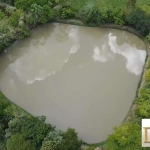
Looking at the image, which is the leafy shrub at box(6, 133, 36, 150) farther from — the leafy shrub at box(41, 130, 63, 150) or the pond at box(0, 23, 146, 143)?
the pond at box(0, 23, 146, 143)

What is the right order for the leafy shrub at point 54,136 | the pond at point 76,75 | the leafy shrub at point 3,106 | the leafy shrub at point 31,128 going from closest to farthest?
the leafy shrub at point 54,136, the leafy shrub at point 31,128, the leafy shrub at point 3,106, the pond at point 76,75

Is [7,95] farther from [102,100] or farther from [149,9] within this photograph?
[149,9]

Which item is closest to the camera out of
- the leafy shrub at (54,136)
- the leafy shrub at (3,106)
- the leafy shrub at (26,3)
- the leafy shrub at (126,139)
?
the leafy shrub at (126,139)

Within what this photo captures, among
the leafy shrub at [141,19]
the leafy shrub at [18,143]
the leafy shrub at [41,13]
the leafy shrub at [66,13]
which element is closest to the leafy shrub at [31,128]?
the leafy shrub at [18,143]

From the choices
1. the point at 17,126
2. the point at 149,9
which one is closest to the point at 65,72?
the point at 17,126

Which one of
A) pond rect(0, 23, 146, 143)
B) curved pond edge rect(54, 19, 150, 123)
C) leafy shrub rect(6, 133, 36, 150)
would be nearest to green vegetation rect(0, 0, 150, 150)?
leafy shrub rect(6, 133, 36, 150)

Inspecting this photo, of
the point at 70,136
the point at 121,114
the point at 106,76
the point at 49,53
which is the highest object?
the point at 49,53

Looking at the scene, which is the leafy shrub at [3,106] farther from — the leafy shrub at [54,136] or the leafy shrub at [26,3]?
the leafy shrub at [26,3]
